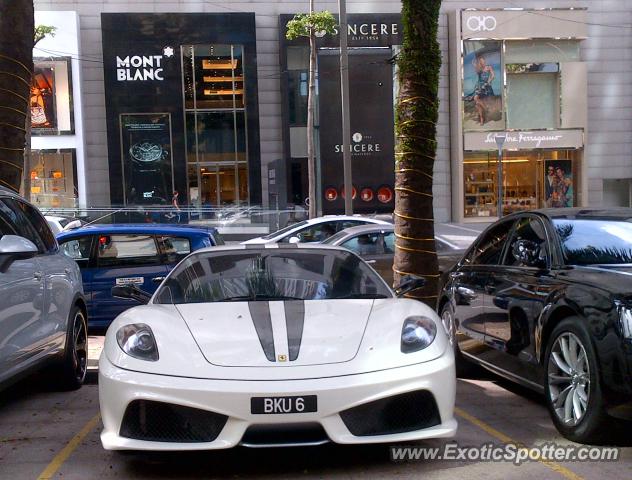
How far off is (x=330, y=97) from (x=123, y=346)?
2795 centimetres

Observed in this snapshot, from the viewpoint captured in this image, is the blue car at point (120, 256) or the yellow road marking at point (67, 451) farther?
the blue car at point (120, 256)

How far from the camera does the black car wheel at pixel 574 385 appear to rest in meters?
4.38

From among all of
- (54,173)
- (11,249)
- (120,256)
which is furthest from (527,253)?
(54,173)

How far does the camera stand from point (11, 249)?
503 cm

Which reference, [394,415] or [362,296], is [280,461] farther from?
[362,296]

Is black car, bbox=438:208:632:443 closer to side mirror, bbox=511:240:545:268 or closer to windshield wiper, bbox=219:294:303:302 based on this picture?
side mirror, bbox=511:240:545:268

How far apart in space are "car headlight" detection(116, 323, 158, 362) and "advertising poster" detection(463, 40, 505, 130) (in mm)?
31691

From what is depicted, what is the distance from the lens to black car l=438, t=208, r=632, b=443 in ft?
14.1

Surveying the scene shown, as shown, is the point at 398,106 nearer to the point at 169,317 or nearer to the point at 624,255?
the point at 624,255

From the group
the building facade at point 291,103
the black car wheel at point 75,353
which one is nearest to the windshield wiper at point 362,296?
the black car wheel at point 75,353

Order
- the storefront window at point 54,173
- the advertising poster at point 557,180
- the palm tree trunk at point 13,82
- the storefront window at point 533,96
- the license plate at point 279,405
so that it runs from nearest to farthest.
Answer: the license plate at point 279,405
the palm tree trunk at point 13,82
the storefront window at point 54,173
the storefront window at point 533,96
the advertising poster at point 557,180

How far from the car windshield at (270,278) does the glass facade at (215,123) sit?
91.1 ft

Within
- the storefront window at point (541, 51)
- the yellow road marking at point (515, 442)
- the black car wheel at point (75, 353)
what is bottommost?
the yellow road marking at point (515, 442)

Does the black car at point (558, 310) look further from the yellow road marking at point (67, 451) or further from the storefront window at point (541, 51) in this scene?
the storefront window at point (541, 51)
